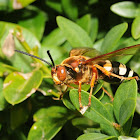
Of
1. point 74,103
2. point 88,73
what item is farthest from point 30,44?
point 74,103

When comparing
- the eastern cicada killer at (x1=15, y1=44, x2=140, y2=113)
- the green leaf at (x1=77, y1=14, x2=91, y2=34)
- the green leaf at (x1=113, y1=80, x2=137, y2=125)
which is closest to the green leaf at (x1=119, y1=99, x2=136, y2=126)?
the green leaf at (x1=113, y1=80, x2=137, y2=125)

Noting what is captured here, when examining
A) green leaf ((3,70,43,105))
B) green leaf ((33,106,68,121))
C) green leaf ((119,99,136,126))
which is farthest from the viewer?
green leaf ((33,106,68,121))

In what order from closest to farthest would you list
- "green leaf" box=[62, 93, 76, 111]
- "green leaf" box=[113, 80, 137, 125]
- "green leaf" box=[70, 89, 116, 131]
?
"green leaf" box=[113, 80, 137, 125] → "green leaf" box=[70, 89, 116, 131] → "green leaf" box=[62, 93, 76, 111]

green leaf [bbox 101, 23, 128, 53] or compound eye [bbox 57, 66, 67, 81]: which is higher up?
green leaf [bbox 101, 23, 128, 53]

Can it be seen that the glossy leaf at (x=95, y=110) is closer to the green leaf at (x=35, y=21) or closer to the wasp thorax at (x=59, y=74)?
the wasp thorax at (x=59, y=74)

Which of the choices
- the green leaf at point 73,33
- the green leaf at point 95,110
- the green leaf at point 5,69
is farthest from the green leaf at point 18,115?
the green leaf at point 95,110

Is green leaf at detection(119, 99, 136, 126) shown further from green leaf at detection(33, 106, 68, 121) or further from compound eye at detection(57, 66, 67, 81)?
green leaf at detection(33, 106, 68, 121)

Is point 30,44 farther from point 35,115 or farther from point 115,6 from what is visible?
point 115,6
